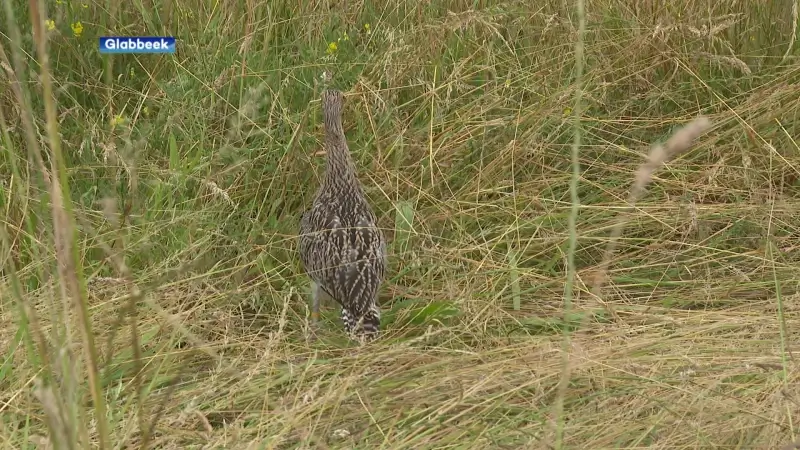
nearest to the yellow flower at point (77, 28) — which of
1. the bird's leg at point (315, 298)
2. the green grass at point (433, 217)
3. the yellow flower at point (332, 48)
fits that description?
the green grass at point (433, 217)

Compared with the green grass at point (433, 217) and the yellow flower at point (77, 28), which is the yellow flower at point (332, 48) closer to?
the green grass at point (433, 217)

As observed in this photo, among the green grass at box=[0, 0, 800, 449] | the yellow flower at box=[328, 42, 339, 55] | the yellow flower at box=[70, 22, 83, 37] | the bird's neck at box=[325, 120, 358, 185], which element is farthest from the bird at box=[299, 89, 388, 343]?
the yellow flower at box=[70, 22, 83, 37]

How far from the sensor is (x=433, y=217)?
3.70 metres

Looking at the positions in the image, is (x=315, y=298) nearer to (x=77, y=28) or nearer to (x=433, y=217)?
(x=433, y=217)

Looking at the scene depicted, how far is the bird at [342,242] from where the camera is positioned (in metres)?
3.25

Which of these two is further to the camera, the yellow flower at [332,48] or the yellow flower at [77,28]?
the yellow flower at [332,48]

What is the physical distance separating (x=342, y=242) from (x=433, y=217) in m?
0.40

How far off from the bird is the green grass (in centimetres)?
10

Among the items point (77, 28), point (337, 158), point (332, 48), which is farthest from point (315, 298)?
point (77, 28)

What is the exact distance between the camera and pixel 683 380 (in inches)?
99.0

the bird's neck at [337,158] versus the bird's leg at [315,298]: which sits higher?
the bird's neck at [337,158]

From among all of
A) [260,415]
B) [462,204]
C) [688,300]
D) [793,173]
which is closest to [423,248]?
[462,204]

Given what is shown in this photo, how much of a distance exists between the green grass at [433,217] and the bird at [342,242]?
0.10m

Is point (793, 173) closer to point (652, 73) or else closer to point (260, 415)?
point (652, 73)
